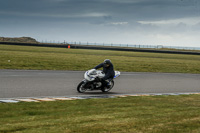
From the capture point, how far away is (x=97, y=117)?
25.2ft

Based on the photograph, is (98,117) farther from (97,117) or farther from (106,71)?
(106,71)

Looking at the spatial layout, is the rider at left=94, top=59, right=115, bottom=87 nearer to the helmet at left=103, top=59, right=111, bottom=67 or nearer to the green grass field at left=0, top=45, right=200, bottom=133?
the helmet at left=103, top=59, right=111, bottom=67

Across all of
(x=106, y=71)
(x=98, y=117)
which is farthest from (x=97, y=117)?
(x=106, y=71)

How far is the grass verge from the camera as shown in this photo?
6465 mm

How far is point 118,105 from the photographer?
32.4 feet

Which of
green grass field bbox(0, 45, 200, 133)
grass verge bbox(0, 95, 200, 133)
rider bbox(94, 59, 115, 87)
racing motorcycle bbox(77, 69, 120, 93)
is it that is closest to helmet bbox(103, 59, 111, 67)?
rider bbox(94, 59, 115, 87)

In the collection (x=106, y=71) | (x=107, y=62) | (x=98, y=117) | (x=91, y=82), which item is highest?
(x=107, y=62)

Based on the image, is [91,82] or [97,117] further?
[91,82]

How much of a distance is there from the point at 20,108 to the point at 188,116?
4120mm

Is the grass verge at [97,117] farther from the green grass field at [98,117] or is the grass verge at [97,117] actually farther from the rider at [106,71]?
the rider at [106,71]

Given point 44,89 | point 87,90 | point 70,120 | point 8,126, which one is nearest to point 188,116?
point 70,120

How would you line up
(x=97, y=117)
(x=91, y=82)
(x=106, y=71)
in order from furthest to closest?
1. (x=106, y=71)
2. (x=91, y=82)
3. (x=97, y=117)

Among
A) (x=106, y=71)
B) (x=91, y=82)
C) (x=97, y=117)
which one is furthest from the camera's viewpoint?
(x=106, y=71)

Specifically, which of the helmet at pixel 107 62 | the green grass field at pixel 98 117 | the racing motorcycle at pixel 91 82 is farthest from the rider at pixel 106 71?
the green grass field at pixel 98 117
